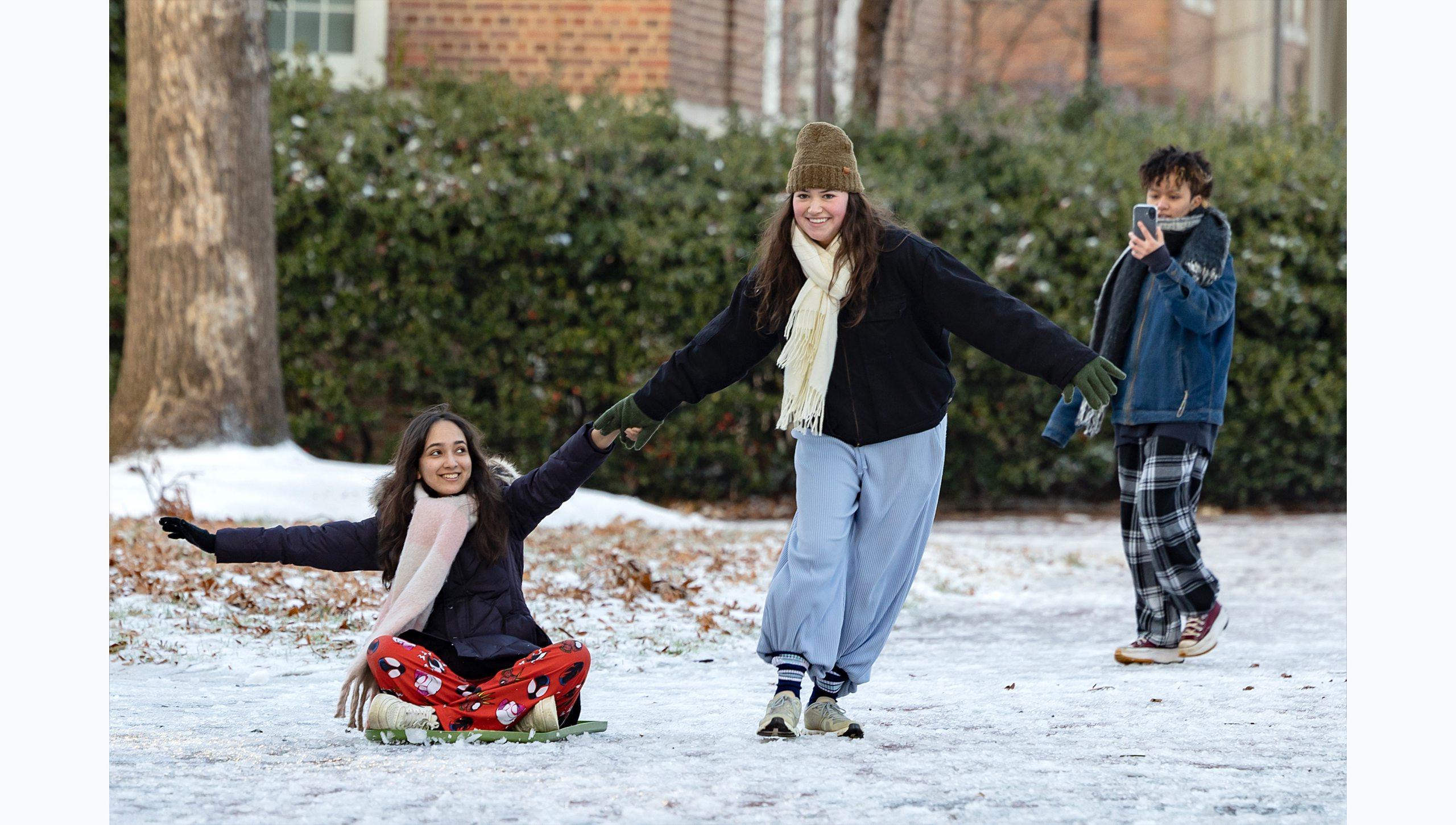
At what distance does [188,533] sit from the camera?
425 cm

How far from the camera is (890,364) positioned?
4.62m

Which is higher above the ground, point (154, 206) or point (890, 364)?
point (154, 206)

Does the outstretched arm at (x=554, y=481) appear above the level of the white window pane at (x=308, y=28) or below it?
below

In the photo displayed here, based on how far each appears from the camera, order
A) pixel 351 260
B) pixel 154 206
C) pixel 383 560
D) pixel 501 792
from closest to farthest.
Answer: pixel 501 792 < pixel 383 560 < pixel 154 206 < pixel 351 260

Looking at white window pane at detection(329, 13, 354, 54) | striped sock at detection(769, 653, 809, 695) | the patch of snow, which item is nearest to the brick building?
white window pane at detection(329, 13, 354, 54)

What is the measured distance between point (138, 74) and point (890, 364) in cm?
786

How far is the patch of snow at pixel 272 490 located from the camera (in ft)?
31.6

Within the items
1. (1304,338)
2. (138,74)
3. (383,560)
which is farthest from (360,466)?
(1304,338)

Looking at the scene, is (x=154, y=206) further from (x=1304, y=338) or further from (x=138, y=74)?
(x=1304, y=338)

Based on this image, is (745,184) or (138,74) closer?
(138,74)

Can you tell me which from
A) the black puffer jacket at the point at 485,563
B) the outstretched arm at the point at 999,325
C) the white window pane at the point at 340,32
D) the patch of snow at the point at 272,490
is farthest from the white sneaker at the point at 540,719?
the white window pane at the point at 340,32

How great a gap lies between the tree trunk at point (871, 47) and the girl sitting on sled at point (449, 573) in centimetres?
1107

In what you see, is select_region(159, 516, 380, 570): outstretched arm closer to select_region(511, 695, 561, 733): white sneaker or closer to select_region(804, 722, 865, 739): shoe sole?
select_region(511, 695, 561, 733): white sneaker

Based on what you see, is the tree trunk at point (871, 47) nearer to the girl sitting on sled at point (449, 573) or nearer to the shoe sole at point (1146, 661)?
the shoe sole at point (1146, 661)
